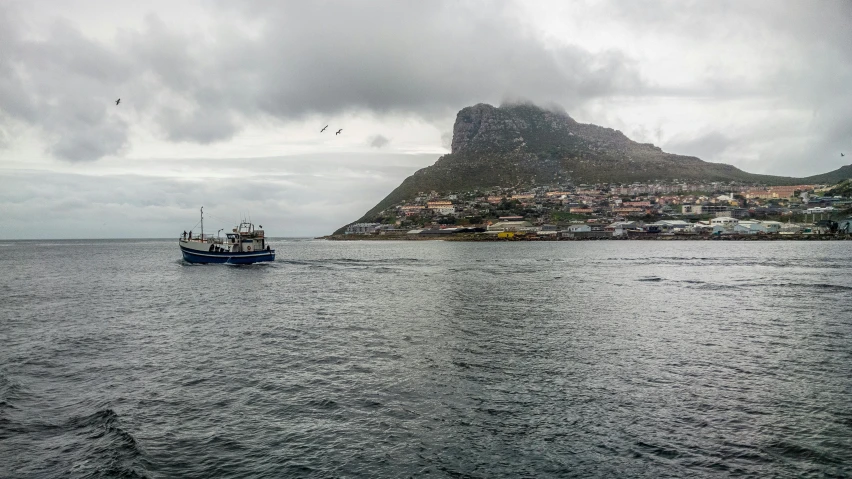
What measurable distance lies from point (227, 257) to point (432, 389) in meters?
71.6

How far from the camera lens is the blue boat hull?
80.8 m

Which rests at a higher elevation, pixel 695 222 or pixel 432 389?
pixel 695 222

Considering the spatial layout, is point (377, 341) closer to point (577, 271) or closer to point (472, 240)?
point (577, 271)

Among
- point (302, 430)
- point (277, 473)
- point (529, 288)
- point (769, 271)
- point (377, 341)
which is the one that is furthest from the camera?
point (769, 271)

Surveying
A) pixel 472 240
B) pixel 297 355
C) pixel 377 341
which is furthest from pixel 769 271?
pixel 472 240

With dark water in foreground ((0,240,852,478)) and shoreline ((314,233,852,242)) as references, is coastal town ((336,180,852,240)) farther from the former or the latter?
dark water in foreground ((0,240,852,478))

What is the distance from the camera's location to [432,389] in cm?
1717

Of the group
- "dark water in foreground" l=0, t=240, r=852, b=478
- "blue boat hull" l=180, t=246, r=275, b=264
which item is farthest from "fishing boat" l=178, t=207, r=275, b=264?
"dark water in foreground" l=0, t=240, r=852, b=478

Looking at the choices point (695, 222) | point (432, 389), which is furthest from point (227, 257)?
point (695, 222)

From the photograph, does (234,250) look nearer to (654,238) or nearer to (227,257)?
(227,257)

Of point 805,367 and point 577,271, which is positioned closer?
point 805,367

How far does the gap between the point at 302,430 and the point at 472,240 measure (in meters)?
164

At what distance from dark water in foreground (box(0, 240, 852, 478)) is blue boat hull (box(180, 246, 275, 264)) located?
4228 centimetres

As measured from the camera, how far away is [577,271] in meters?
64.4
